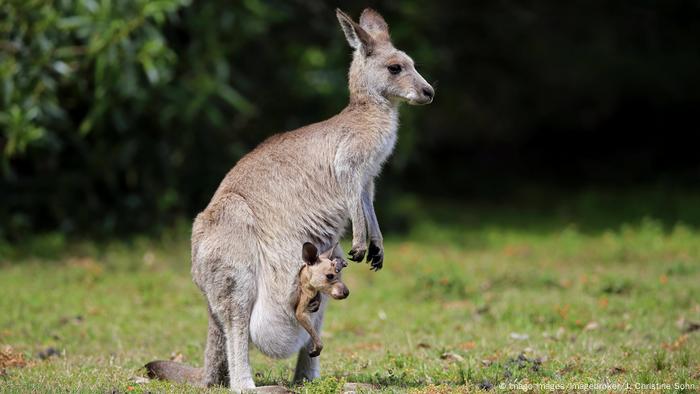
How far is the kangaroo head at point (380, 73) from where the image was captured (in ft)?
21.8

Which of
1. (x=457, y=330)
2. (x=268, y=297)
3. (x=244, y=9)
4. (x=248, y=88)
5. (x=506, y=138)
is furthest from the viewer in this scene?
(x=506, y=138)

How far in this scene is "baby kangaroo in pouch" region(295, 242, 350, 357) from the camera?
19.9ft

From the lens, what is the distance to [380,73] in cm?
671

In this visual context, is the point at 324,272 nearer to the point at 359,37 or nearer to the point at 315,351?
the point at 315,351

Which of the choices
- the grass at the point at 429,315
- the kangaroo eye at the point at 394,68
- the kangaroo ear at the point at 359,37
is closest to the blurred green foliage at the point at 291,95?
the grass at the point at 429,315

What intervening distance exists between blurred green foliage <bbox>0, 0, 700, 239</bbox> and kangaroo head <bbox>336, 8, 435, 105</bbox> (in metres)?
5.26

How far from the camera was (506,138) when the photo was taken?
2083cm

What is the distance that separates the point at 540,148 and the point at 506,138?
97 centimetres

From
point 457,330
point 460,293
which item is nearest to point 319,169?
point 457,330

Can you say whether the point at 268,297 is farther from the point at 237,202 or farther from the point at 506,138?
the point at 506,138

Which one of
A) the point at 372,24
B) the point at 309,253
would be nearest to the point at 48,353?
the point at 309,253

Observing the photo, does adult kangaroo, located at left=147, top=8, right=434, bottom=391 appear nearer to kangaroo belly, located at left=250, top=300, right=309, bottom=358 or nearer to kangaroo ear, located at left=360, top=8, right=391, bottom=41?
kangaroo belly, located at left=250, top=300, right=309, bottom=358

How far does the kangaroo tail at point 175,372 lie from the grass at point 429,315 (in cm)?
16

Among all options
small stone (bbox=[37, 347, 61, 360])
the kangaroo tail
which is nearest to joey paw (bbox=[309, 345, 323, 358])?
the kangaroo tail
